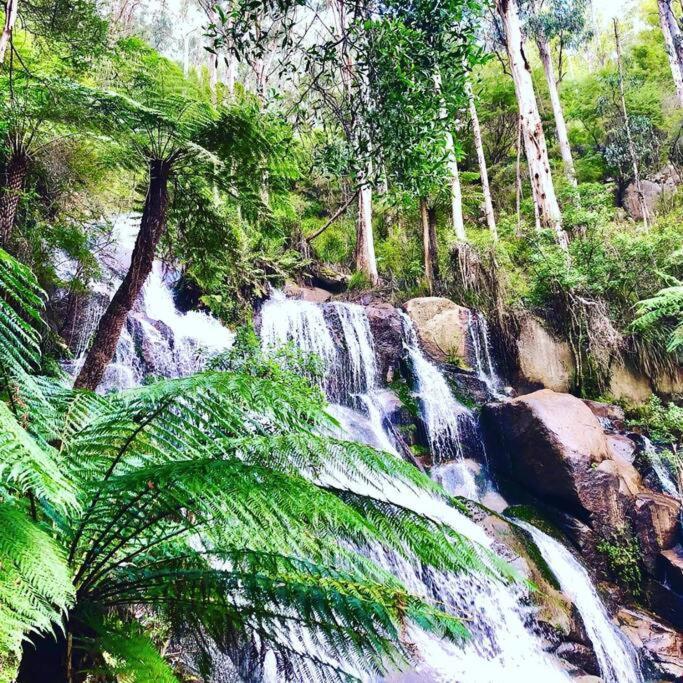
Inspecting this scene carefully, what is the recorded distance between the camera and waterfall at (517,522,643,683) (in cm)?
473

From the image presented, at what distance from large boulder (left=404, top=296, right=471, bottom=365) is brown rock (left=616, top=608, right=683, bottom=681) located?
4.25 m

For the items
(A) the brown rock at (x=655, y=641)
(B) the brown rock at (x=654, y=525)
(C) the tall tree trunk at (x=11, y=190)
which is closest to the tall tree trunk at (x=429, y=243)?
(B) the brown rock at (x=654, y=525)

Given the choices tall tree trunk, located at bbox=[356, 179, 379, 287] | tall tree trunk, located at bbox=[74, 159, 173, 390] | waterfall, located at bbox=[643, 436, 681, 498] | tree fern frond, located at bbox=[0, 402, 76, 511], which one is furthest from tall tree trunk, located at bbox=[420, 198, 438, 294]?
tree fern frond, located at bbox=[0, 402, 76, 511]

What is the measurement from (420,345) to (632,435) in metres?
3.48

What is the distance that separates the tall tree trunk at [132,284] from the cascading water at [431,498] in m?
1.82

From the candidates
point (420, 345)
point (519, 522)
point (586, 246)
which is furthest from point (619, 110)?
point (519, 522)

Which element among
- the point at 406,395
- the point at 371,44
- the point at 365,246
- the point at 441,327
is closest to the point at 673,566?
the point at 406,395

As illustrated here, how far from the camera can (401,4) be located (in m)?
3.01

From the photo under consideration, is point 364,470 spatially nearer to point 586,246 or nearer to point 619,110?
→ point 586,246

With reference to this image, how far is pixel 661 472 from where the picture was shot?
6816mm

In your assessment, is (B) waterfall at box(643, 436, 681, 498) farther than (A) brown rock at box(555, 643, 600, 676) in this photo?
Yes

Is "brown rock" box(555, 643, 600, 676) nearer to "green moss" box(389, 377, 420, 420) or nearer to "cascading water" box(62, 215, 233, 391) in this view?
"green moss" box(389, 377, 420, 420)

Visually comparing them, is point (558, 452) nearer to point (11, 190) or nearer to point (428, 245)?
point (428, 245)

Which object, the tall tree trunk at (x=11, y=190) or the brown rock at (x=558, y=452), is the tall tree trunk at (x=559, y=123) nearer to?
the brown rock at (x=558, y=452)
